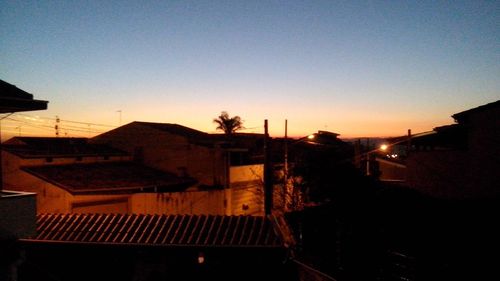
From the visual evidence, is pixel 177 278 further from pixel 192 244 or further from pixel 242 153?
pixel 242 153

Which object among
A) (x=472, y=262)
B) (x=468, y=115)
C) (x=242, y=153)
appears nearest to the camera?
(x=472, y=262)

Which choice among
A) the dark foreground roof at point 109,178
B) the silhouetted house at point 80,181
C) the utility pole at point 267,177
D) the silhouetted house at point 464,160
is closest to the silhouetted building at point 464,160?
the silhouetted house at point 464,160

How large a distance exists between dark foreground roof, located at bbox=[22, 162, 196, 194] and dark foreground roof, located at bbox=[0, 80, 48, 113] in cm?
1261

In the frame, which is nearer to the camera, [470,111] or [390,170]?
[470,111]

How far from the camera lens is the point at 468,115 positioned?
16.4m

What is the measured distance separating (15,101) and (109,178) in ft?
52.5

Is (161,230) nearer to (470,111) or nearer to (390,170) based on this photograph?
(470,111)

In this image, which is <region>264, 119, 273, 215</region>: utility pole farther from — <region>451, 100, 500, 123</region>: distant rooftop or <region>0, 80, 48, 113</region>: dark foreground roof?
<region>0, 80, 48, 113</region>: dark foreground roof

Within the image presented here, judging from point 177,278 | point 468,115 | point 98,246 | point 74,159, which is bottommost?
point 177,278

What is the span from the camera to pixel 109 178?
22.7 metres

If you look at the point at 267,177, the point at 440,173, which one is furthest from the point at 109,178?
the point at 440,173

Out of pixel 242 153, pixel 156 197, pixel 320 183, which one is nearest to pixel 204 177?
pixel 242 153

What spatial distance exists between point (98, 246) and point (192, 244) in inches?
96.2

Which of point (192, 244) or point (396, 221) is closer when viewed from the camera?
point (192, 244)
